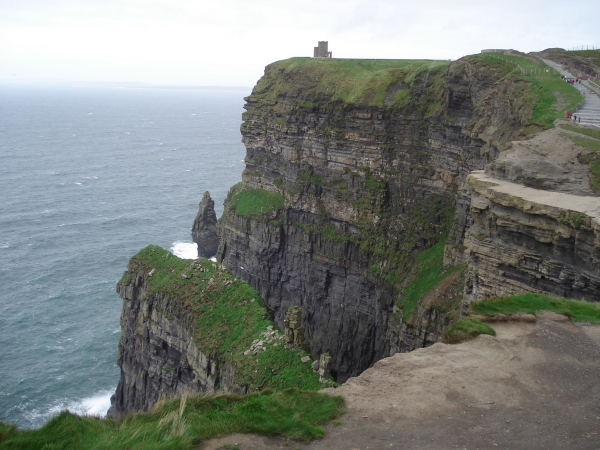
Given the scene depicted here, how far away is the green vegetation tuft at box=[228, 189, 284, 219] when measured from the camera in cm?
6450

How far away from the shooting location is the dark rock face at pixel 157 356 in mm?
35719

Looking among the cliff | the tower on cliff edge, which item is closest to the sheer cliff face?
the tower on cliff edge

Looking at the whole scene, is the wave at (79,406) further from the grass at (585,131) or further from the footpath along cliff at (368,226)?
the grass at (585,131)

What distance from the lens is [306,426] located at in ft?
51.0

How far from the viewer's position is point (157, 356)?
1607 inches

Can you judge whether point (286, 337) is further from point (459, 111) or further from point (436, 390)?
point (459, 111)

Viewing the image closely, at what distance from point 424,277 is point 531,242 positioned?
24114 mm

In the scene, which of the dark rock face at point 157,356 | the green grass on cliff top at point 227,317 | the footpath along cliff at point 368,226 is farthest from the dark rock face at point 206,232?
the dark rock face at point 157,356

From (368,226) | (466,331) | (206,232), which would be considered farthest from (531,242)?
(206,232)

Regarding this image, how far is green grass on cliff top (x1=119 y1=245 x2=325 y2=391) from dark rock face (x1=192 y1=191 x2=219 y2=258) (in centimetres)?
3703

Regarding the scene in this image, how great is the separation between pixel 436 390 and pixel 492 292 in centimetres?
1250

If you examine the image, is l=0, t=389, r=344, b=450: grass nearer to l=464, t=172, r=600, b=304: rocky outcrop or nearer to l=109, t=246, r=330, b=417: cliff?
l=109, t=246, r=330, b=417: cliff

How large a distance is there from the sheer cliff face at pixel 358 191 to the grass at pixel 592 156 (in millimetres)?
12324

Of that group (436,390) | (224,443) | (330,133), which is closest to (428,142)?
(330,133)
